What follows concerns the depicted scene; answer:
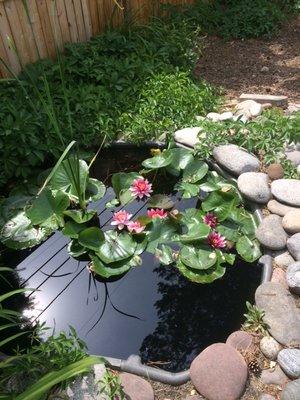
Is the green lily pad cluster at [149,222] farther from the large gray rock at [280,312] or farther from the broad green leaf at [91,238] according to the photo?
the large gray rock at [280,312]

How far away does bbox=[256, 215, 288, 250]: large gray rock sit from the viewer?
2.64 metres

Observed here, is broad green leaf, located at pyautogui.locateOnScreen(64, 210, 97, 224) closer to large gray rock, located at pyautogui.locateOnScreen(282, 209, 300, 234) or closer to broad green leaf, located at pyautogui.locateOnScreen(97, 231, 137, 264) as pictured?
broad green leaf, located at pyautogui.locateOnScreen(97, 231, 137, 264)

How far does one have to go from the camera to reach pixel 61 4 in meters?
3.98

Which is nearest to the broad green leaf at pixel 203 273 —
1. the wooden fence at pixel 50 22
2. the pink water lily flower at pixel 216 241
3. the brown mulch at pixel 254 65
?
the pink water lily flower at pixel 216 241

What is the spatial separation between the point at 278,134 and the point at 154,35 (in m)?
1.88

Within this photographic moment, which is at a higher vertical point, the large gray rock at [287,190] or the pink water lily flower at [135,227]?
the large gray rock at [287,190]

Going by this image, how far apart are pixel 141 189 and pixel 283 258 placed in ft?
3.42

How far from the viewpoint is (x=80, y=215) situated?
2826mm

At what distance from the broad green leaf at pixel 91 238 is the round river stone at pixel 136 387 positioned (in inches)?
32.6

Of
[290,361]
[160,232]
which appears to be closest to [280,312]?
[290,361]

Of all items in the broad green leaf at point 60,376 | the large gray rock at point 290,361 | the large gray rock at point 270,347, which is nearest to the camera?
the broad green leaf at point 60,376

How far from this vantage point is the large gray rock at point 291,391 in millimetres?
1920

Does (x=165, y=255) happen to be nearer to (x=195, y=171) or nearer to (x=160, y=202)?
(x=160, y=202)

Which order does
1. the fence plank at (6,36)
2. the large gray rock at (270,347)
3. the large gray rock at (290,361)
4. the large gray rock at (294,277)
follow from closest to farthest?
1. the large gray rock at (290,361)
2. the large gray rock at (270,347)
3. the large gray rock at (294,277)
4. the fence plank at (6,36)
